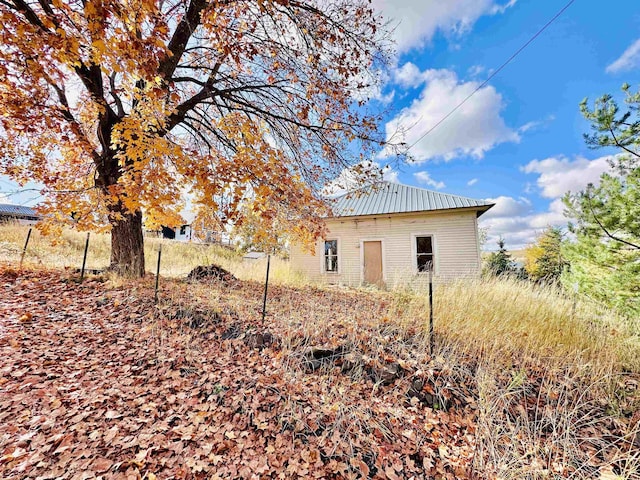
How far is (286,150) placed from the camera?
6910mm

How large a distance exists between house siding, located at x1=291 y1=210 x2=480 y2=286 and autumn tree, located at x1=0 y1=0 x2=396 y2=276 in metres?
4.67

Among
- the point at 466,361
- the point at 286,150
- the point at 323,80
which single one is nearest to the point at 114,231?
the point at 286,150

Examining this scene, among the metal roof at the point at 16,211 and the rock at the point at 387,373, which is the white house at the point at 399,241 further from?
the metal roof at the point at 16,211

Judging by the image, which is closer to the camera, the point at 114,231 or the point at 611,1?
the point at 611,1

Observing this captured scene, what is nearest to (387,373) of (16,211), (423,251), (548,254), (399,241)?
(423,251)

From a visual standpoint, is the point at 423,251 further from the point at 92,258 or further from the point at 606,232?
the point at 92,258

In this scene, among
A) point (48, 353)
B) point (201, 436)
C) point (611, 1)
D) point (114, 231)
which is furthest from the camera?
point (114, 231)

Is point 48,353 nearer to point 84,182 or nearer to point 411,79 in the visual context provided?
point 84,182

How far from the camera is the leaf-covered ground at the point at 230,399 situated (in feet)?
6.88

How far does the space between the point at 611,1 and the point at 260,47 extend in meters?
6.72

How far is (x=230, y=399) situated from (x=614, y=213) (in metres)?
8.24

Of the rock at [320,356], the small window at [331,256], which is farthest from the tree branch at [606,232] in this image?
the small window at [331,256]

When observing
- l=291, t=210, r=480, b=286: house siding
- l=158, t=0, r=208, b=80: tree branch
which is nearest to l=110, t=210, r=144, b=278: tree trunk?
l=158, t=0, r=208, b=80: tree branch

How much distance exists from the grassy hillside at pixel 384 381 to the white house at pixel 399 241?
17.0 ft
